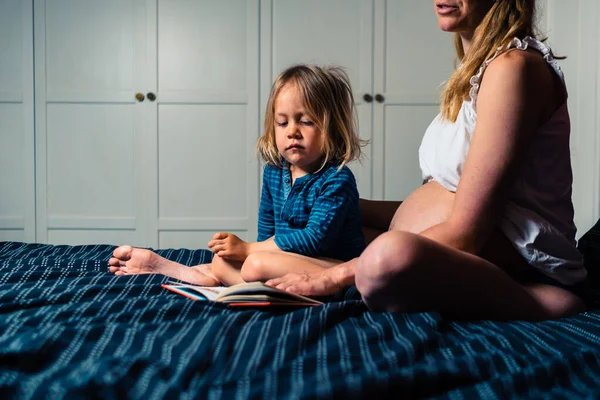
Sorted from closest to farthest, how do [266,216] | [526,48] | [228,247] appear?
[526,48], [228,247], [266,216]

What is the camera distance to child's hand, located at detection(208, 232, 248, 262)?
155cm

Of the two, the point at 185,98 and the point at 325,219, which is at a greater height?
the point at 185,98

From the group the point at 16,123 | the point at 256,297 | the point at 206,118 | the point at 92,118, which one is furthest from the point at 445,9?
the point at 16,123

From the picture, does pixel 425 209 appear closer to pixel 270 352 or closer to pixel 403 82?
pixel 270 352

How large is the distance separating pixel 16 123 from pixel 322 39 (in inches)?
66.2

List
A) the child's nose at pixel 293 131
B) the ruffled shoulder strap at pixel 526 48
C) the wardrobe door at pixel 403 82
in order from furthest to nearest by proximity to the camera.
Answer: the wardrobe door at pixel 403 82 → the child's nose at pixel 293 131 → the ruffled shoulder strap at pixel 526 48

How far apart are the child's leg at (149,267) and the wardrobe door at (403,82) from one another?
1.92 m

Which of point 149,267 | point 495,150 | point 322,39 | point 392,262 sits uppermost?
point 322,39

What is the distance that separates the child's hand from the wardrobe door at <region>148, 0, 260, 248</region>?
1827 millimetres

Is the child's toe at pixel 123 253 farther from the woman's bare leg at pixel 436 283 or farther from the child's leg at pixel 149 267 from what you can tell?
the woman's bare leg at pixel 436 283

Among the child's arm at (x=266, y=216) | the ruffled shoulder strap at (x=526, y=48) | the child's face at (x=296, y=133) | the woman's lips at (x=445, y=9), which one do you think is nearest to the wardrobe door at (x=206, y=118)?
the child's arm at (x=266, y=216)

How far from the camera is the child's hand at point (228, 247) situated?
1.55m

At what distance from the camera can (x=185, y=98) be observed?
340cm

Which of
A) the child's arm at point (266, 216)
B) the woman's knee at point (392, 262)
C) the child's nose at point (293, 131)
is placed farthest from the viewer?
the child's arm at point (266, 216)
